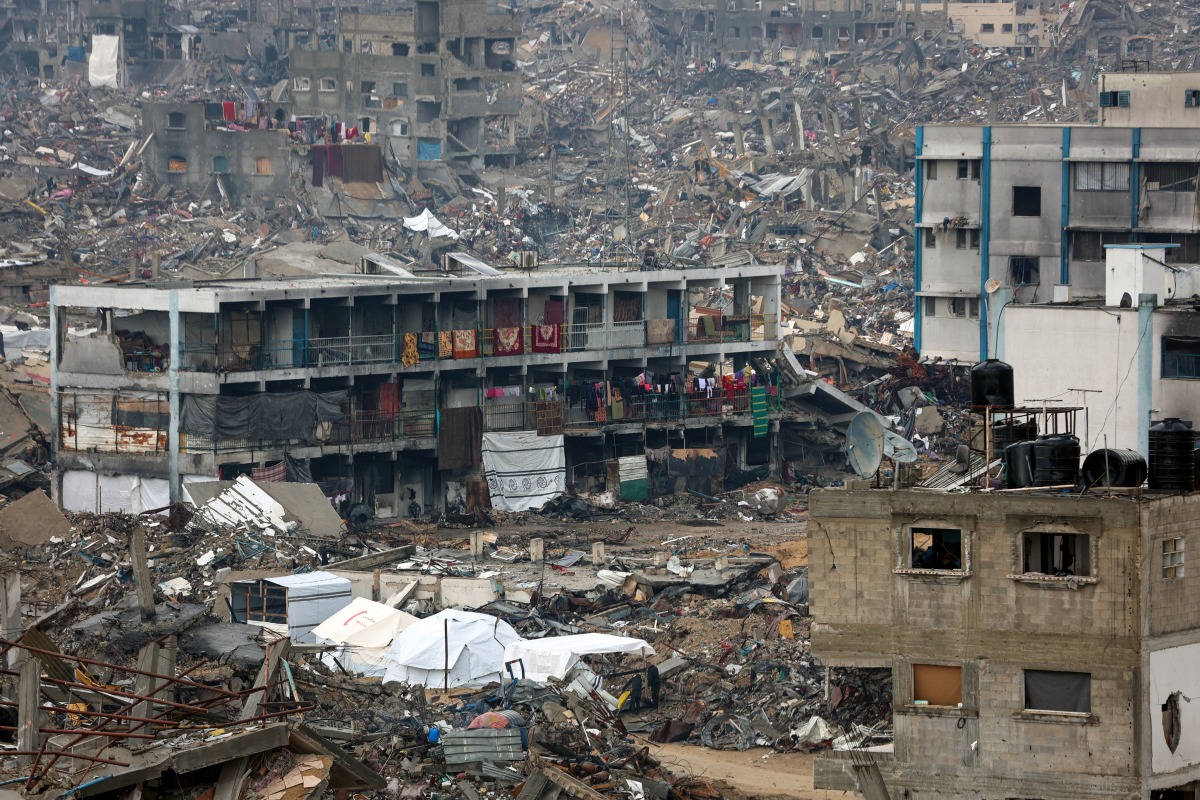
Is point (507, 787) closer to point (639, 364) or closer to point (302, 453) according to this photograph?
point (302, 453)

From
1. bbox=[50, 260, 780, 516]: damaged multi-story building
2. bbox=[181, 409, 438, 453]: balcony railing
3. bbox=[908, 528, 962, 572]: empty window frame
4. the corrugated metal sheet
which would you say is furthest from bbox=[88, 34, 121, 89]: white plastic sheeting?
bbox=[908, 528, 962, 572]: empty window frame

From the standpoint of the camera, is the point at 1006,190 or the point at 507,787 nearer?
the point at 507,787

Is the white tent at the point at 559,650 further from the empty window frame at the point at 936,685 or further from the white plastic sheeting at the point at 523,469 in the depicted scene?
the white plastic sheeting at the point at 523,469

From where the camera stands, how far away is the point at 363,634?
40.3 metres

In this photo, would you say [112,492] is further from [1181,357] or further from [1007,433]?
[1007,433]

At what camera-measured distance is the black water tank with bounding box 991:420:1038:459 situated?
30.5m

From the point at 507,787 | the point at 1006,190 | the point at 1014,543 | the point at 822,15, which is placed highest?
the point at 822,15

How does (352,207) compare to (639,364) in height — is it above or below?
above

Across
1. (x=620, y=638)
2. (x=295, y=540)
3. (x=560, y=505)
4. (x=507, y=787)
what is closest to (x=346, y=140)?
(x=560, y=505)

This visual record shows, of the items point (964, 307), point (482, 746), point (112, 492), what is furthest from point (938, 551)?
point (964, 307)

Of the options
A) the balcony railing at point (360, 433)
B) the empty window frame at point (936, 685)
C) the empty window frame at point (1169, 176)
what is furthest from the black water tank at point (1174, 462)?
the empty window frame at point (1169, 176)

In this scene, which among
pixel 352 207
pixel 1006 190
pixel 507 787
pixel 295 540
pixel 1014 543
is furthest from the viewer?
pixel 352 207

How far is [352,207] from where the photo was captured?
9769cm

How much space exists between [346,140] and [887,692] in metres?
69.8
